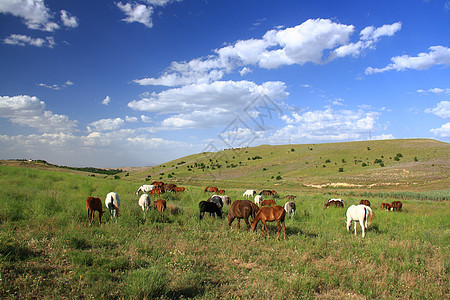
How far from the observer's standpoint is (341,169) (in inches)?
2260

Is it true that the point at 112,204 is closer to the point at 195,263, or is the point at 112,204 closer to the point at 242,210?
the point at 242,210

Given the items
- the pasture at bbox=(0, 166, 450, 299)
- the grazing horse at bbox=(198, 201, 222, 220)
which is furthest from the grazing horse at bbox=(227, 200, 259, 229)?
the grazing horse at bbox=(198, 201, 222, 220)

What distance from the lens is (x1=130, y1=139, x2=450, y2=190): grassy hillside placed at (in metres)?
42.2

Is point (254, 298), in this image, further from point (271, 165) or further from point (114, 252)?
point (271, 165)

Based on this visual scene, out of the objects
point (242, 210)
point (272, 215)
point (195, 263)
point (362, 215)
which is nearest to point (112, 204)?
point (242, 210)

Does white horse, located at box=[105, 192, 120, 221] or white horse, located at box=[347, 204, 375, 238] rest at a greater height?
white horse, located at box=[105, 192, 120, 221]

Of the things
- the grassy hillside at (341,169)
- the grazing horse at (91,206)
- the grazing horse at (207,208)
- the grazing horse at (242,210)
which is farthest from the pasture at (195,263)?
the grassy hillside at (341,169)

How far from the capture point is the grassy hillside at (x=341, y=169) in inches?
1662

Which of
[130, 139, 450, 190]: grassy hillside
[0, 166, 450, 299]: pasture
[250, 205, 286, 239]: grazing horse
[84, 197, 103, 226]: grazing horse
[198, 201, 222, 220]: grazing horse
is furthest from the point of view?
[130, 139, 450, 190]: grassy hillside

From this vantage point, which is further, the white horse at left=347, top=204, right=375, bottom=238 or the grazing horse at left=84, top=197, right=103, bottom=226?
the white horse at left=347, top=204, right=375, bottom=238

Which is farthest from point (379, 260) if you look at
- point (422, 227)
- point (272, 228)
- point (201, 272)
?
point (422, 227)

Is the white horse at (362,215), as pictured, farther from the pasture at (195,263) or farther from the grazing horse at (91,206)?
the grazing horse at (91,206)

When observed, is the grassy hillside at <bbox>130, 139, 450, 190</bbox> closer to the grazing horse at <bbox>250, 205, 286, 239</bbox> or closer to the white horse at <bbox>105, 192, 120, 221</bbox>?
the white horse at <bbox>105, 192, 120, 221</bbox>

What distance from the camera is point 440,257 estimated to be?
22.9 feet
